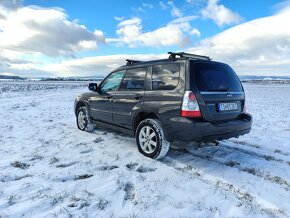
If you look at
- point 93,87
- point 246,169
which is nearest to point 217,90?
point 246,169

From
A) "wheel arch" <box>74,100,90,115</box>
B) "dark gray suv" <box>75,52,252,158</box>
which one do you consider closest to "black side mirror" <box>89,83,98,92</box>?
"wheel arch" <box>74,100,90,115</box>

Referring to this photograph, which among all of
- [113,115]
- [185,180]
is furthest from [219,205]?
[113,115]

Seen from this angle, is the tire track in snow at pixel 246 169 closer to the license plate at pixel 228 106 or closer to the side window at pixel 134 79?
the license plate at pixel 228 106

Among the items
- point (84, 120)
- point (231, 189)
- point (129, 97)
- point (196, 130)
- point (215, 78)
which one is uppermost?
point (215, 78)

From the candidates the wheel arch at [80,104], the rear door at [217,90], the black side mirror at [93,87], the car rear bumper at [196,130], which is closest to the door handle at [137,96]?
the car rear bumper at [196,130]

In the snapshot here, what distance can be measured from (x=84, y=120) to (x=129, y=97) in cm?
223

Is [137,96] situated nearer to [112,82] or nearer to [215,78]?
[112,82]

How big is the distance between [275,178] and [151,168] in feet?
6.38

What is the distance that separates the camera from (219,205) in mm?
3516

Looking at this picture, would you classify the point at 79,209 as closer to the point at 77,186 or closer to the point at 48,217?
the point at 48,217

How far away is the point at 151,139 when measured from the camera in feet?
17.2

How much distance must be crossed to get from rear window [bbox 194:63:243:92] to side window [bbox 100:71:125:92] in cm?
206

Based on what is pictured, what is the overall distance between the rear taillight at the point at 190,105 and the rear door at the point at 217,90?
0.08m

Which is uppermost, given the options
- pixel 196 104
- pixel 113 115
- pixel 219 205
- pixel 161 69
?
pixel 161 69
